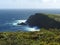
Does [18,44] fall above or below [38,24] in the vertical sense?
above

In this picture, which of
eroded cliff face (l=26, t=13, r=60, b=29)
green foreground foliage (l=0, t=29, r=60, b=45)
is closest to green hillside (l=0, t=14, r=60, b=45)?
green foreground foliage (l=0, t=29, r=60, b=45)

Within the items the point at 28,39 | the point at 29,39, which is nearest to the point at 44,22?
the point at 29,39

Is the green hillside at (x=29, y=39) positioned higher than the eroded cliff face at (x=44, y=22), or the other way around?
the green hillside at (x=29, y=39)

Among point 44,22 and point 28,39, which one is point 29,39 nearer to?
point 28,39

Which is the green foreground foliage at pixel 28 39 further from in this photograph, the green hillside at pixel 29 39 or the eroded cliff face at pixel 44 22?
the eroded cliff face at pixel 44 22

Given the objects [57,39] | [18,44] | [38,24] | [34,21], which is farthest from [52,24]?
[18,44]

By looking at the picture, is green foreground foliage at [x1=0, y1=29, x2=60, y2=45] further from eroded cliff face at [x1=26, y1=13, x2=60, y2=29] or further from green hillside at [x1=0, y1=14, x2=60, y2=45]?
eroded cliff face at [x1=26, y1=13, x2=60, y2=29]

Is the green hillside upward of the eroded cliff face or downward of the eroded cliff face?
upward

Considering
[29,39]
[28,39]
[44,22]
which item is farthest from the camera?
[44,22]

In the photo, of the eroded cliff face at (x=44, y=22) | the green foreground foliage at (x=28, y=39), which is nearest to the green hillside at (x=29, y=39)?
the green foreground foliage at (x=28, y=39)

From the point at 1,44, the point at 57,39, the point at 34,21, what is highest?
the point at 1,44

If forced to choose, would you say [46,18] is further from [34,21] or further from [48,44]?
[48,44]
